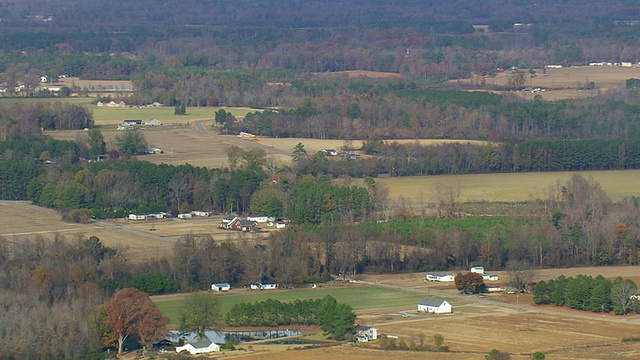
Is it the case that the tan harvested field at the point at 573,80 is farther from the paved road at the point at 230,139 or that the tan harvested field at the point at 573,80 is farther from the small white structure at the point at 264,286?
the small white structure at the point at 264,286

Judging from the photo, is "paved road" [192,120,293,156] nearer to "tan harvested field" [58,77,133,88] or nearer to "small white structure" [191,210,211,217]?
"small white structure" [191,210,211,217]

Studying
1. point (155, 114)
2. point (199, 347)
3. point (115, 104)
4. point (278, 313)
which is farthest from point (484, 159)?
point (199, 347)

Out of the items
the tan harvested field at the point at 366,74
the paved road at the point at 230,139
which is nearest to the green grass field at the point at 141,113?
the paved road at the point at 230,139

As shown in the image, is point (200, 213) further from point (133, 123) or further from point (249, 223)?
point (133, 123)

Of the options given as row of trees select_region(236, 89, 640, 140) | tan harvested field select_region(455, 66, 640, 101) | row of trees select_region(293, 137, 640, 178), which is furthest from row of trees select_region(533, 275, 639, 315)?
tan harvested field select_region(455, 66, 640, 101)

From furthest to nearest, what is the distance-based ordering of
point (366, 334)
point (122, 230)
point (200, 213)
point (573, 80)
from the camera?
point (573, 80) < point (200, 213) < point (122, 230) < point (366, 334)

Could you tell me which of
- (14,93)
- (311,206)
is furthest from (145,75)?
(311,206)
